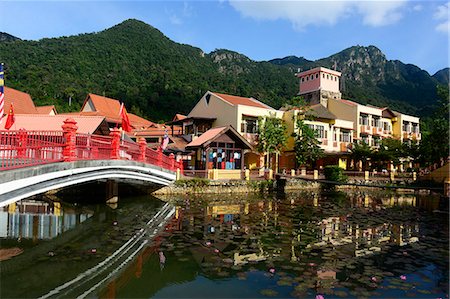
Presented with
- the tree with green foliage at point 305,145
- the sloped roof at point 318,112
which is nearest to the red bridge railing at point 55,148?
the tree with green foliage at point 305,145

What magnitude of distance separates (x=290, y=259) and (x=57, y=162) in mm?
6047

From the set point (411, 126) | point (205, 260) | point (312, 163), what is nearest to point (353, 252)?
point (205, 260)

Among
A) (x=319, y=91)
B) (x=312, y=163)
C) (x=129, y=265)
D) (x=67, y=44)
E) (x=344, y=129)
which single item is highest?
(x=67, y=44)

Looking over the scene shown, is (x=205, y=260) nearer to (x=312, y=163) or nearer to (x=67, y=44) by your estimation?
(x=312, y=163)

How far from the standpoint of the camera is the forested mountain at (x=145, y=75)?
57906 mm

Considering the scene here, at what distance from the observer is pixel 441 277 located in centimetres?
716

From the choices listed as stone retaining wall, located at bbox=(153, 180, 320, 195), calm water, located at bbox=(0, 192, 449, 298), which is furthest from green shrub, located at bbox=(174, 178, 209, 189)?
calm water, located at bbox=(0, 192, 449, 298)

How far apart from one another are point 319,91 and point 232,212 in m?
32.7

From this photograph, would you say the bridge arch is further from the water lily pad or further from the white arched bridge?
the water lily pad

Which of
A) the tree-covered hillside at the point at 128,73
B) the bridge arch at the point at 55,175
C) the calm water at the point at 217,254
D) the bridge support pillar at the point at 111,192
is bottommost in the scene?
the calm water at the point at 217,254

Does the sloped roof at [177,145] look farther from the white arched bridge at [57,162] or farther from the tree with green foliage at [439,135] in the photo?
the tree with green foliage at [439,135]

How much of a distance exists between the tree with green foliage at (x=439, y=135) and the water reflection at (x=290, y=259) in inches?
639

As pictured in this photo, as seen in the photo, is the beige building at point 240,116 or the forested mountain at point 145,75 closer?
the beige building at point 240,116

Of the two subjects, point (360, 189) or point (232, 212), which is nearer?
point (232, 212)
